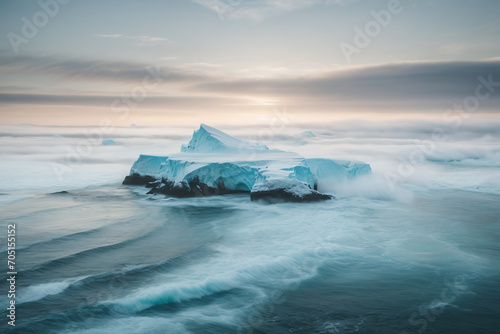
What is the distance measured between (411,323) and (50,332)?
23.5 ft

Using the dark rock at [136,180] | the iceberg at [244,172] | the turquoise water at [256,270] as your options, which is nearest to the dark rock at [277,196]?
the iceberg at [244,172]

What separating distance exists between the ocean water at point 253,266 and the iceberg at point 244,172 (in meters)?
1.09

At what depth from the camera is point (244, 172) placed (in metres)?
23.2

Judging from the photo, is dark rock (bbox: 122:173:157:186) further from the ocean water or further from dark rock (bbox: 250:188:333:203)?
dark rock (bbox: 250:188:333:203)

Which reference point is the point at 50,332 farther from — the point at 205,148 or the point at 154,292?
the point at 205,148

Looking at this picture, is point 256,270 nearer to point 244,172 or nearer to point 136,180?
point 244,172

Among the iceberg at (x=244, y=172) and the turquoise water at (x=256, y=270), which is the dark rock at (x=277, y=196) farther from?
the turquoise water at (x=256, y=270)

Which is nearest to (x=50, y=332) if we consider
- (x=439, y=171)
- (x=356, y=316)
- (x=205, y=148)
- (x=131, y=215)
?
(x=356, y=316)

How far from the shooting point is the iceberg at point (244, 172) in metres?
21.7

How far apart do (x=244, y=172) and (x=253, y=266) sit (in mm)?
12000

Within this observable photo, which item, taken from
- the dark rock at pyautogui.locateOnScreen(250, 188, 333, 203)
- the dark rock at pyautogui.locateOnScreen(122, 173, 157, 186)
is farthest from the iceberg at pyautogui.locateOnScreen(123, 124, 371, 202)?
the dark rock at pyautogui.locateOnScreen(122, 173, 157, 186)

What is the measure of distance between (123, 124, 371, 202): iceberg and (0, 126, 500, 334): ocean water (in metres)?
1.09

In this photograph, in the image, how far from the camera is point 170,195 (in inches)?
958

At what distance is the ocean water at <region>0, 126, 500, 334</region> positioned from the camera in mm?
8195
